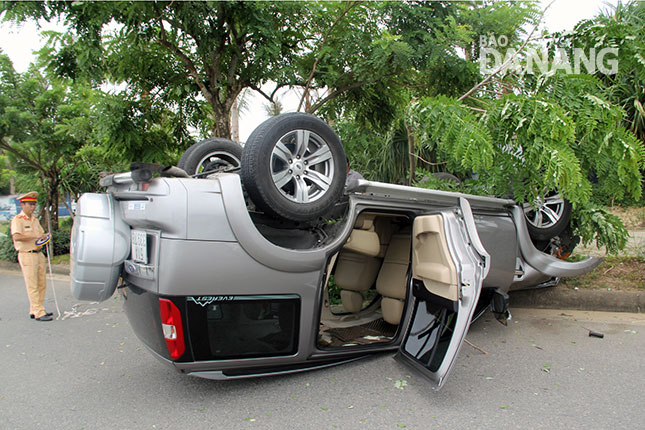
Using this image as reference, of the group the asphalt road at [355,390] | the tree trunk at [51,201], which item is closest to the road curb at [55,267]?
the tree trunk at [51,201]

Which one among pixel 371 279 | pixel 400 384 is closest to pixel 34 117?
pixel 371 279

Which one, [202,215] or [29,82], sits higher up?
[29,82]

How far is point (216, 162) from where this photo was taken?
4371 millimetres

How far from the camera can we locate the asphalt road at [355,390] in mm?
2871

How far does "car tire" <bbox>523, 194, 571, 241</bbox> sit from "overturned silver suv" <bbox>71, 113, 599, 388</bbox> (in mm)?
1544

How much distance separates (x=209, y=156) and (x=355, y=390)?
2633 millimetres

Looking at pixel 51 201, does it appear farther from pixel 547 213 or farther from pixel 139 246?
pixel 547 213

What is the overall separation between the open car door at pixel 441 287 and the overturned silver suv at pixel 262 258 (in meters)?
0.01

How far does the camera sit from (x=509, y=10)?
5.58m

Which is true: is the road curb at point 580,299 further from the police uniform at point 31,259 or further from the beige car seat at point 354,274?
the police uniform at point 31,259

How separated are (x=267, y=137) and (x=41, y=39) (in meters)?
5.04

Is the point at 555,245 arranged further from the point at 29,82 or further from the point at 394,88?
the point at 29,82

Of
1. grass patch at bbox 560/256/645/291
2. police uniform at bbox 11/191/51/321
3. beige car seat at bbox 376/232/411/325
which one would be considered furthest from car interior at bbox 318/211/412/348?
police uniform at bbox 11/191/51/321

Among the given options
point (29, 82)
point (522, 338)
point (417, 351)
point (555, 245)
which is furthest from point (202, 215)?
point (29, 82)
